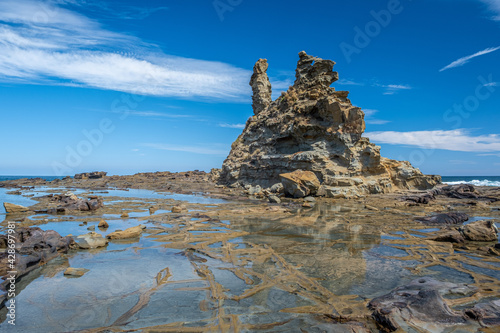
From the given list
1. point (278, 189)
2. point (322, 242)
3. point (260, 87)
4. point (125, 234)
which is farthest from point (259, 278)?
point (260, 87)

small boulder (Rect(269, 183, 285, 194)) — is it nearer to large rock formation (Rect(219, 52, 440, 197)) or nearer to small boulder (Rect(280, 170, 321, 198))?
small boulder (Rect(280, 170, 321, 198))

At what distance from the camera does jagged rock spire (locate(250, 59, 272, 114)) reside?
44750mm

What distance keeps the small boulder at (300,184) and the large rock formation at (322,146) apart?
3.19 ft

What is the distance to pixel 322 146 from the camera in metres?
28.5

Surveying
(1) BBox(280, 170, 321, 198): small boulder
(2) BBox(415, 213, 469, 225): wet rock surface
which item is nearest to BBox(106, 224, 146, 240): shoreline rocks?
(2) BBox(415, 213, 469, 225): wet rock surface

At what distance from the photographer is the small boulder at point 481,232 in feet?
32.1

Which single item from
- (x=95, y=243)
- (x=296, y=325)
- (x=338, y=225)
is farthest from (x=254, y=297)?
(x=338, y=225)

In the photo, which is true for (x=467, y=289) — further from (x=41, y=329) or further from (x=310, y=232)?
(x=41, y=329)

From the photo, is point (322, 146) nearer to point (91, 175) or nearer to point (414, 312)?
point (414, 312)

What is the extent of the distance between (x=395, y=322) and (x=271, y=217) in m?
11.4

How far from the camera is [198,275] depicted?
6.91 m

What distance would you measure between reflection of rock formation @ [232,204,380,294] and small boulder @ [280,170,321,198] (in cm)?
844

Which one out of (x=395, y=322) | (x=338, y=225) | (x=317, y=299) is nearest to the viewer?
(x=395, y=322)

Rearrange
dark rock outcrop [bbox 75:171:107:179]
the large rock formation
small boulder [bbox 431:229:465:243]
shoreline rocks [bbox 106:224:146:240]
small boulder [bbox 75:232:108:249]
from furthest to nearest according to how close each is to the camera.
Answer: dark rock outcrop [bbox 75:171:107:179], the large rock formation, shoreline rocks [bbox 106:224:146:240], small boulder [bbox 431:229:465:243], small boulder [bbox 75:232:108:249]
